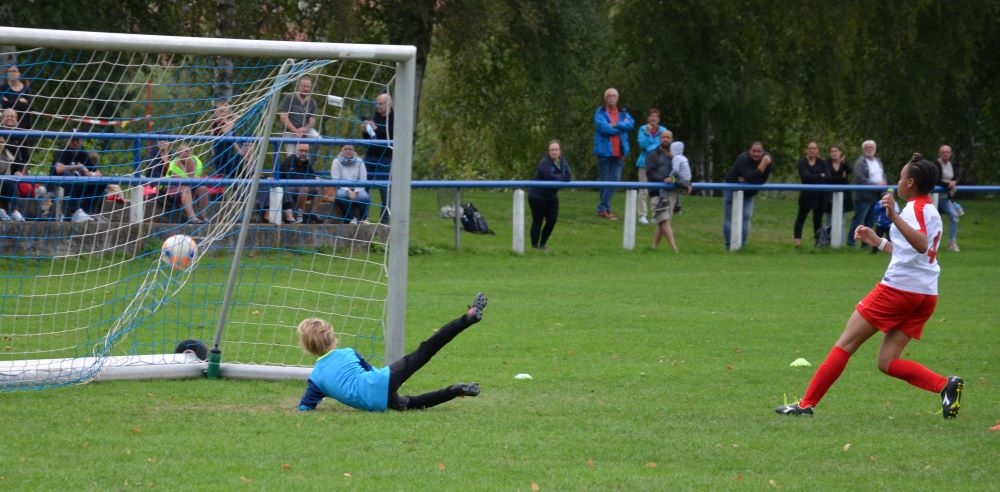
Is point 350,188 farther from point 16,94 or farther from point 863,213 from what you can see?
point 863,213

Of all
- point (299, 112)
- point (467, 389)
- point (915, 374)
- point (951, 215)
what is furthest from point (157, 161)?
point (951, 215)

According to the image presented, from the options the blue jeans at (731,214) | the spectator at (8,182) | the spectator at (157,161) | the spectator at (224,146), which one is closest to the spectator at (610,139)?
the blue jeans at (731,214)

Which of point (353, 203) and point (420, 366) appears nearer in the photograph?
point (420, 366)

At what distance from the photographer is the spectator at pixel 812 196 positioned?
22.8 meters

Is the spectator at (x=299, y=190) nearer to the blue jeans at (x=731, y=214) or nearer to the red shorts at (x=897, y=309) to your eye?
the red shorts at (x=897, y=309)

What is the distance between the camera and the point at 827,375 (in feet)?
27.9

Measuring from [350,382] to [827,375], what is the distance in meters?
3.09

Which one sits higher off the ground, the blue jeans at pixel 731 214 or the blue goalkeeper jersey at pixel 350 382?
the blue jeans at pixel 731 214

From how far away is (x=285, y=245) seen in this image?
14125 mm

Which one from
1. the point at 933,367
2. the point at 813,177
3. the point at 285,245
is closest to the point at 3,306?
the point at 285,245

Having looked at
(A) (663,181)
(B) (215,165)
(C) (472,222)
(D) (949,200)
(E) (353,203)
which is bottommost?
(C) (472,222)

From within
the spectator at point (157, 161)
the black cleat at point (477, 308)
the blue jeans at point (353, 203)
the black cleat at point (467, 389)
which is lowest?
the black cleat at point (467, 389)

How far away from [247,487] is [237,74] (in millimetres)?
7754

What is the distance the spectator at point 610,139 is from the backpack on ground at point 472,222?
2.80 metres
